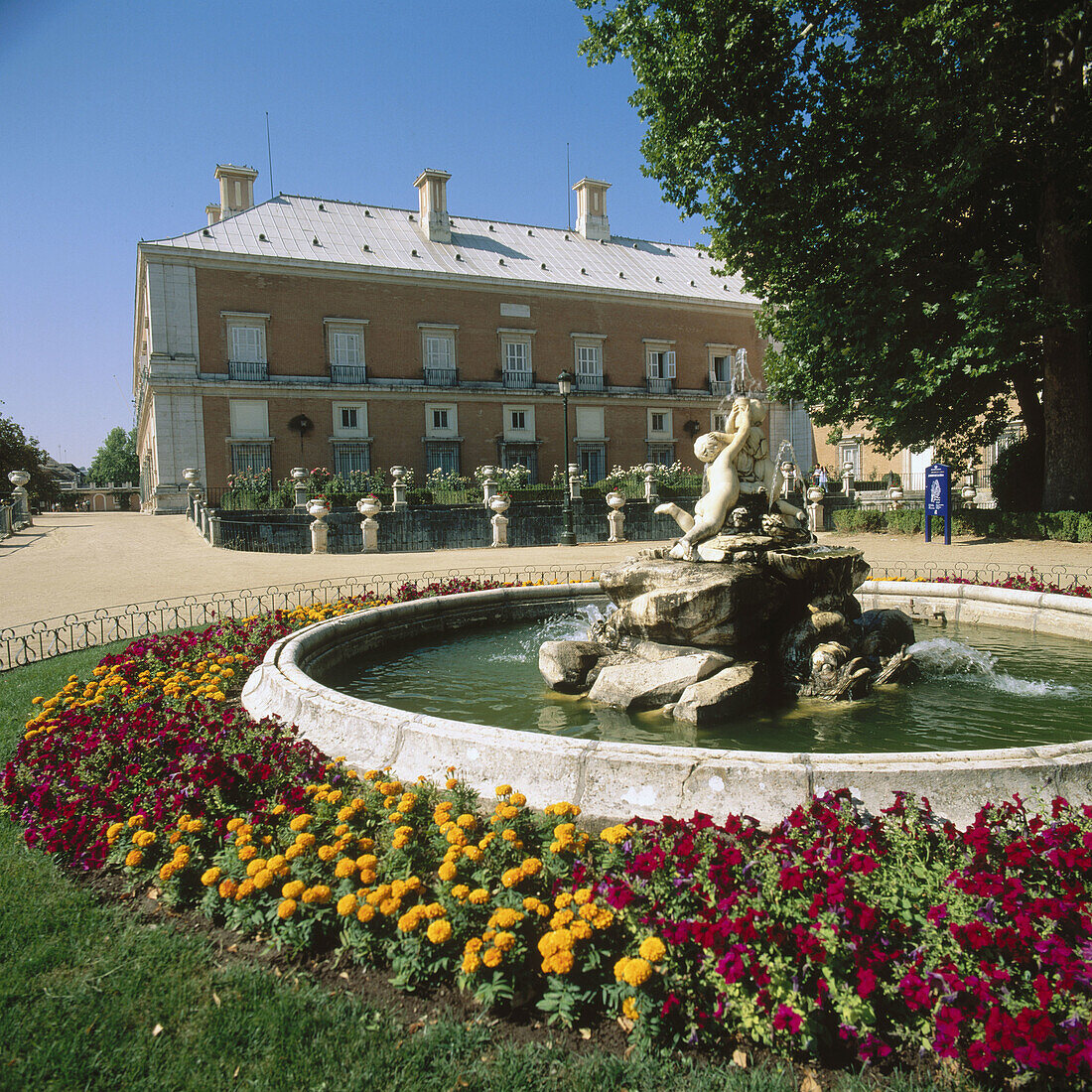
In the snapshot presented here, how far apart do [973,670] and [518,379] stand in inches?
1308

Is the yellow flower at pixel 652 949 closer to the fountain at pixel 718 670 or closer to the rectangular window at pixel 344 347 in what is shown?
the fountain at pixel 718 670

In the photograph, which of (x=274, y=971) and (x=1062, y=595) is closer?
(x=274, y=971)

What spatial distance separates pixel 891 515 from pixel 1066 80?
407 inches

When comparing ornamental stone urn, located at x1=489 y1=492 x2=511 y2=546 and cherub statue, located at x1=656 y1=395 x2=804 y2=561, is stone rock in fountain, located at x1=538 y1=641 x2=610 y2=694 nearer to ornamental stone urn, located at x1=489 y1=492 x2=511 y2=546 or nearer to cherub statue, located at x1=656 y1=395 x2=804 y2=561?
cherub statue, located at x1=656 y1=395 x2=804 y2=561

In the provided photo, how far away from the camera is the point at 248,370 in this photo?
31812mm

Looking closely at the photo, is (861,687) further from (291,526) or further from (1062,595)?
(291,526)

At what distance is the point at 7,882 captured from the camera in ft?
10.8

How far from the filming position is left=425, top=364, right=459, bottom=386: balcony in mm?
35594

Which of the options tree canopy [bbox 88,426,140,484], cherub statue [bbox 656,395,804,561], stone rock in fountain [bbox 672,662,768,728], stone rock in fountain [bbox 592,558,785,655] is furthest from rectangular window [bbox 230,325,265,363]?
tree canopy [bbox 88,426,140,484]

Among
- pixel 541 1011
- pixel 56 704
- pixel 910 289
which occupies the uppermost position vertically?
pixel 910 289

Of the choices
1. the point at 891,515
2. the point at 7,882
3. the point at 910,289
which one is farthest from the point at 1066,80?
the point at 7,882

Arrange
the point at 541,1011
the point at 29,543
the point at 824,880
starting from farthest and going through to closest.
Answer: the point at 29,543, the point at 824,880, the point at 541,1011

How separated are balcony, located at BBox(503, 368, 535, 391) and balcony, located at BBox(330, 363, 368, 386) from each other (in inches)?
283

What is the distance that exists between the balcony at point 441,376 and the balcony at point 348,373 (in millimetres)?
2988
